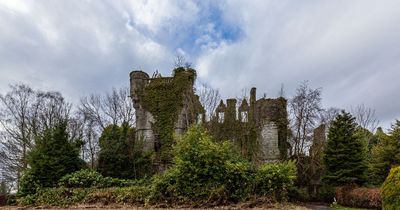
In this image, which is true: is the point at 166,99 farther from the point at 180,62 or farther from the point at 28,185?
the point at 28,185

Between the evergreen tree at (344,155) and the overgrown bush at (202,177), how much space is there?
6.83 m

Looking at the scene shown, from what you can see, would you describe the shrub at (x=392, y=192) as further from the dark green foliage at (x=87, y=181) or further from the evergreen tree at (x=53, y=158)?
the evergreen tree at (x=53, y=158)

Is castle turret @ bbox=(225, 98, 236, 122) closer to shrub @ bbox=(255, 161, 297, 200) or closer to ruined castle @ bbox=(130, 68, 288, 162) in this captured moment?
ruined castle @ bbox=(130, 68, 288, 162)

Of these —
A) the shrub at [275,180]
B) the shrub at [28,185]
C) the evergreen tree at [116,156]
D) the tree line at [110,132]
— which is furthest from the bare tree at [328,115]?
the shrub at [28,185]

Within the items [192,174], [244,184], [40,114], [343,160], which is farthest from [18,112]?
[343,160]

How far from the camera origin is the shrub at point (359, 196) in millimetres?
13773

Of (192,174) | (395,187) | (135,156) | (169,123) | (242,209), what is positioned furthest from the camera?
(169,123)

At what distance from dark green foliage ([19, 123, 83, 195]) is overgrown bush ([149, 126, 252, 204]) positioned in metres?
6.86

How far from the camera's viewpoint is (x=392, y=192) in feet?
23.4

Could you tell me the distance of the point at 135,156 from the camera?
834 inches

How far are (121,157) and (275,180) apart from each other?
412 inches

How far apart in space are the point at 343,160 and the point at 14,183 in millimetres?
25293

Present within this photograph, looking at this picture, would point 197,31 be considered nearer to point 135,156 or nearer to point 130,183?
point 130,183

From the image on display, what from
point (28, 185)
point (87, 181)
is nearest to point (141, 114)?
point (87, 181)
